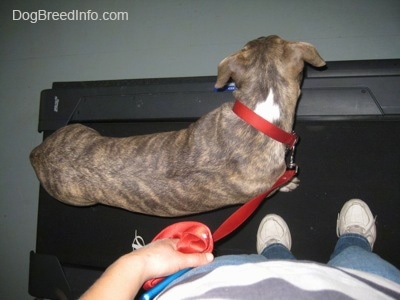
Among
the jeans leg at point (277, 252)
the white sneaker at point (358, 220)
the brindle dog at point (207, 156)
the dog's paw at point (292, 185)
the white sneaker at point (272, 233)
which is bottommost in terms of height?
the jeans leg at point (277, 252)

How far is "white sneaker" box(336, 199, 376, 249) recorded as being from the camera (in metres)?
1.62

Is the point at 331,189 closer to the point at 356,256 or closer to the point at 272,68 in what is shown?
the point at 356,256

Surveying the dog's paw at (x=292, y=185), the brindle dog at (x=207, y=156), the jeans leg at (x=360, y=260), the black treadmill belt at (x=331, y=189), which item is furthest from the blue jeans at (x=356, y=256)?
the brindle dog at (x=207, y=156)

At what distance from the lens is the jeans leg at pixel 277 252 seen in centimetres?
162

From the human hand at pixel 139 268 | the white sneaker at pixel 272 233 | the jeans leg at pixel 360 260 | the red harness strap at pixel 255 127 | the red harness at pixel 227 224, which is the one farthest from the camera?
the white sneaker at pixel 272 233

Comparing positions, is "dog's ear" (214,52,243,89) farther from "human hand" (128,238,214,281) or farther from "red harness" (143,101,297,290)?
"human hand" (128,238,214,281)

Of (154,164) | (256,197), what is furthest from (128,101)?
(256,197)

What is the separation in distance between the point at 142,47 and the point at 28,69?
115cm

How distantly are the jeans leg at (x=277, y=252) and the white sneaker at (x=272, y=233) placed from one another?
0.03 metres

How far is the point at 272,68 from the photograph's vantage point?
1322mm

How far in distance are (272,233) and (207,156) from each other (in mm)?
686

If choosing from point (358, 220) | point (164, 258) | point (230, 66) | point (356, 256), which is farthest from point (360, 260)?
point (230, 66)

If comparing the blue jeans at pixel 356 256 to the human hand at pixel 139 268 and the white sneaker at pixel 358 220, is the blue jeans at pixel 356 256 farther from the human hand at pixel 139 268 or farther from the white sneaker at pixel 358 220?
the human hand at pixel 139 268

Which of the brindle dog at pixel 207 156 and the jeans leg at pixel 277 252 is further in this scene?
the jeans leg at pixel 277 252
